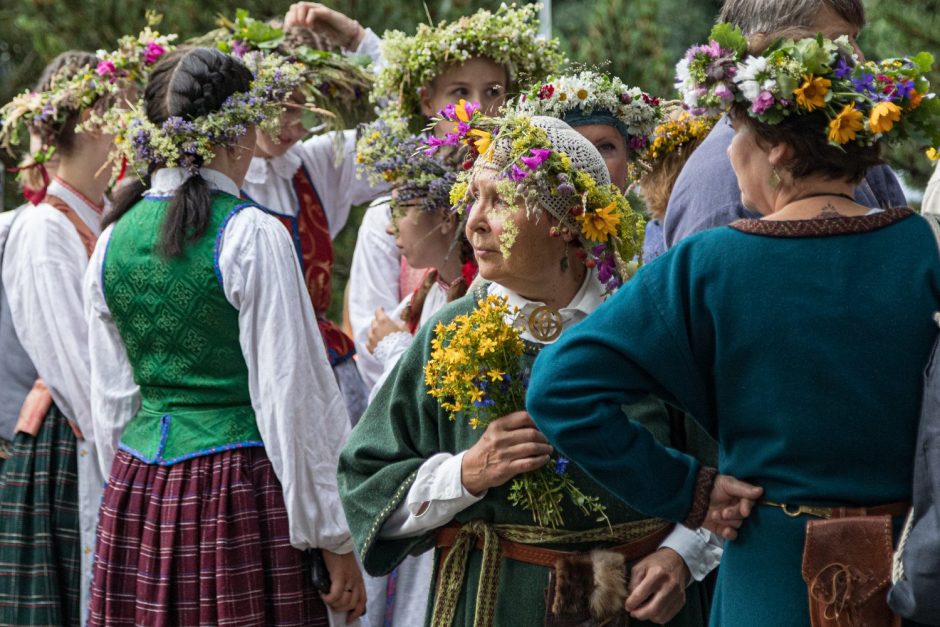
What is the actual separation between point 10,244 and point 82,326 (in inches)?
20.1

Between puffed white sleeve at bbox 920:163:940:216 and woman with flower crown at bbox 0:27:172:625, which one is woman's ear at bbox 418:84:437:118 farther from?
puffed white sleeve at bbox 920:163:940:216

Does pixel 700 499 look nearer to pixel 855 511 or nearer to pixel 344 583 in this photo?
pixel 855 511

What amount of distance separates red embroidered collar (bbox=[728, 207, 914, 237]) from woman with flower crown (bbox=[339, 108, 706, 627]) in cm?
64

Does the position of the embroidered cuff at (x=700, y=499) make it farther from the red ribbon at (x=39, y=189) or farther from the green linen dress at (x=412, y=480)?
the red ribbon at (x=39, y=189)

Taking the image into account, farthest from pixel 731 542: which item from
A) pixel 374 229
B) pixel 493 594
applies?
pixel 374 229

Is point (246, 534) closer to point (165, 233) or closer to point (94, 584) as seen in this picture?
point (94, 584)

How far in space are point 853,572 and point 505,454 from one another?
2.58ft

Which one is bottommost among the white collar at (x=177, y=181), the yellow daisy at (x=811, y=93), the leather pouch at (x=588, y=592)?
the leather pouch at (x=588, y=592)

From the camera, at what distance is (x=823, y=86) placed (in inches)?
85.3

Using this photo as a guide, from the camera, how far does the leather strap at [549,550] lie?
2695 mm

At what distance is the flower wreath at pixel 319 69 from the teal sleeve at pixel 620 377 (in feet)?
8.23


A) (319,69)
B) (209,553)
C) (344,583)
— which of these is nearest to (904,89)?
(344,583)

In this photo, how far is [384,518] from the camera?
9.08 feet

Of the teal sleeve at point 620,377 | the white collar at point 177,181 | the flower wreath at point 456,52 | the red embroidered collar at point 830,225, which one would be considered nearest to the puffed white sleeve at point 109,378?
the white collar at point 177,181
